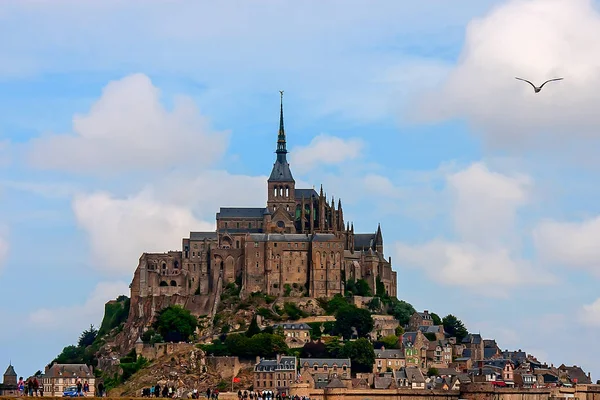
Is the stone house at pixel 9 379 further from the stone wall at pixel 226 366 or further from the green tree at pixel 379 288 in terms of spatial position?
the green tree at pixel 379 288

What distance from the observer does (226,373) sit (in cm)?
11656

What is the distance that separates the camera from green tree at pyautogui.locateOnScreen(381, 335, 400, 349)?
124812mm

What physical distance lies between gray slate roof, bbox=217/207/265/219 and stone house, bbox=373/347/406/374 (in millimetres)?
23767

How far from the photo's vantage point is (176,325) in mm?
126875

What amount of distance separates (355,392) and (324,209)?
101 ft

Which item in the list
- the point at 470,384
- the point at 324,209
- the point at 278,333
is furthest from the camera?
the point at 324,209

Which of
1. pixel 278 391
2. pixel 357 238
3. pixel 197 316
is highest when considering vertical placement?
pixel 357 238

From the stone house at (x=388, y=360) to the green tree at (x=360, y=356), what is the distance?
2.78 feet

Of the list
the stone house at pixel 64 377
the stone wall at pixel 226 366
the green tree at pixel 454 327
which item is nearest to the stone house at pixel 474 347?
the green tree at pixel 454 327

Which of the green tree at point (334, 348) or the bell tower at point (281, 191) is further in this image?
the bell tower at point (281, 191)

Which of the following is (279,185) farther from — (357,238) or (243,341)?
(243,341)

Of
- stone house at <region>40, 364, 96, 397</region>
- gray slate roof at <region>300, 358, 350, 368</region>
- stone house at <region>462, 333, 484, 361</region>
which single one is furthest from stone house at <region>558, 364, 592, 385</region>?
stone house at <region>40, 364, 96, 397</region>

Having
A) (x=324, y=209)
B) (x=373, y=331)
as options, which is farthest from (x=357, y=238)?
(x=373, y=331)

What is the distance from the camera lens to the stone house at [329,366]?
114125 millimetres
